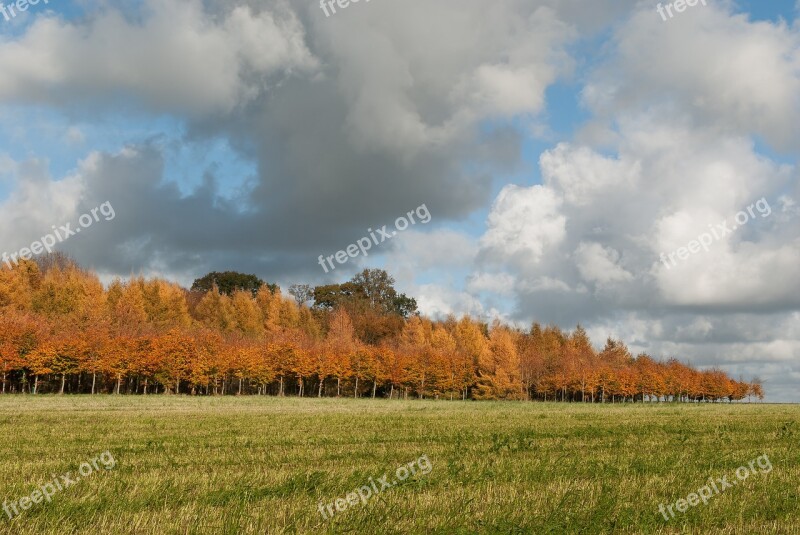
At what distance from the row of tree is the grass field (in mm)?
79113

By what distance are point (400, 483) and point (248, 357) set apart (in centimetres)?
9767

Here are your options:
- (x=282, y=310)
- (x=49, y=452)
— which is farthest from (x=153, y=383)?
(x=49, y=452)

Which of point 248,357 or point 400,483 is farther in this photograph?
point 248,357

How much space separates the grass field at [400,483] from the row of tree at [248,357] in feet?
260

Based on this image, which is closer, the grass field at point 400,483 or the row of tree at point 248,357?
the grass field at point 400,483

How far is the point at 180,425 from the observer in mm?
27766

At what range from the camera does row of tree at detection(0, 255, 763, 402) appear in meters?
95.4

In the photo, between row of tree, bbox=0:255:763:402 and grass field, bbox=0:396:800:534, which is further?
row of tree, bbox=0:255:763:402

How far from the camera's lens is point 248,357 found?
105 metres

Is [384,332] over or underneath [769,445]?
over

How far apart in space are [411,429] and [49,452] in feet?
44.8

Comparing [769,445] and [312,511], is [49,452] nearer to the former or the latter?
[312,511]

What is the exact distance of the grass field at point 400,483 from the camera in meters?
8.90

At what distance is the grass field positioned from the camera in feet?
29.2
